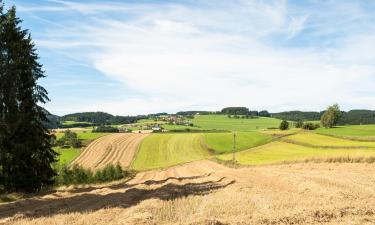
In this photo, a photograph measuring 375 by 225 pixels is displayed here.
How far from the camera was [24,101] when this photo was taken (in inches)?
1484

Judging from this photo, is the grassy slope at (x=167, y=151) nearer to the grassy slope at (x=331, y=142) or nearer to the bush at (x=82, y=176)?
the bush at (x=82, y=176)

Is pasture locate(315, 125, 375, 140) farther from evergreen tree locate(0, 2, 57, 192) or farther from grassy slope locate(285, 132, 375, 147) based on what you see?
evergreen tree locate(0, 2, 57, 192)

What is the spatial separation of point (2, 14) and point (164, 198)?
21821 millimetres

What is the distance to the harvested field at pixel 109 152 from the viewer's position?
3583 inches

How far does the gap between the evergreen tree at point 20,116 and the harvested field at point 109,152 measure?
44311 mm

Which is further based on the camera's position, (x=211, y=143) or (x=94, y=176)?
(x=211, y=143)

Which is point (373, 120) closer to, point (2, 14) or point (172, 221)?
point (2, 14)

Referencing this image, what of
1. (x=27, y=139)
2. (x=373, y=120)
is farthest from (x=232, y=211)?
(x=373, y=120)

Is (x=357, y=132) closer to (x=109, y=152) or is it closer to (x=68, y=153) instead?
(x=109, y=152)

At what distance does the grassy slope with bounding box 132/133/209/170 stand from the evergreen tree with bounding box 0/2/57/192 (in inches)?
1779

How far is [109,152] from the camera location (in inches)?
4112

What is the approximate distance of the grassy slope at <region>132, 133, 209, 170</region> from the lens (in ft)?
292

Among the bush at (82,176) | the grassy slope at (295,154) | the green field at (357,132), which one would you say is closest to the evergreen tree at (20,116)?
the bush at (82,176)

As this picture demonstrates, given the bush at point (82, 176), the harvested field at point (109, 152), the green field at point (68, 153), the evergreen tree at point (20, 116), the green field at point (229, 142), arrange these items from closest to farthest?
1. the evergreen tree at point (20, 116)
2. the bush at point (82, 176)
3. the harvested field at point (109, 152)
4. the green field at point (229, 142)
5. the green field at point (68, 153)
